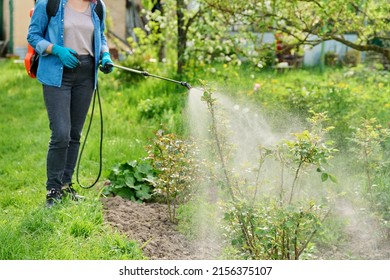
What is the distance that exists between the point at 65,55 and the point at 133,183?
1.22 metres

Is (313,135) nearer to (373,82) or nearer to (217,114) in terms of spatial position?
(217,114)

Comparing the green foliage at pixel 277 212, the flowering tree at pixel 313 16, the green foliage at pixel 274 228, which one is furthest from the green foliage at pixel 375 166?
the flowering tree at pixel 313 16

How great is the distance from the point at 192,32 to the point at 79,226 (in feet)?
14.2

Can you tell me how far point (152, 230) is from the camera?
4879 mm

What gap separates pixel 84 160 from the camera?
637 centimetres

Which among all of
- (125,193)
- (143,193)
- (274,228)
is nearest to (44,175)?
(125,193)

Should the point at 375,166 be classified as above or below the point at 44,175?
above

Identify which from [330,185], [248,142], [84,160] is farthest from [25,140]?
[330,185]

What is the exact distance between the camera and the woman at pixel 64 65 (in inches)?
191

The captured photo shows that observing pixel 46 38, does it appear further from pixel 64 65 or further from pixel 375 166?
pixel 375 166

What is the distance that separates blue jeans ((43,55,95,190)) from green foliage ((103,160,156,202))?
0.50 m

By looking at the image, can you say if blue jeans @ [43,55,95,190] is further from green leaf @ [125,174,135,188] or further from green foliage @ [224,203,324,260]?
green foliage @ [224,203,324,260]

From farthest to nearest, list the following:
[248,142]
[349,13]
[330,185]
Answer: [349,13]
[248,142]
[330,185]

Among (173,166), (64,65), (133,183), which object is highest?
(64,65)
